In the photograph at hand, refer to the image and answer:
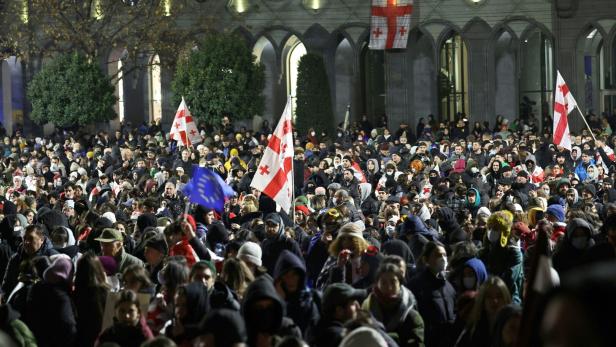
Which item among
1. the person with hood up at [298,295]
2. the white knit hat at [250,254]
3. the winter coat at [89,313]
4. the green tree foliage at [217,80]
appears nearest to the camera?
the person with hood up at [298,295]

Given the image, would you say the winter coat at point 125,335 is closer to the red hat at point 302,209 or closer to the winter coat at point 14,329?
the winter coat at point 14,329

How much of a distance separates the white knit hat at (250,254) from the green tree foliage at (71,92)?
97.1 ft

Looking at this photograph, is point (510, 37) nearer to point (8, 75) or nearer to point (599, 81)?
point (599, 81)

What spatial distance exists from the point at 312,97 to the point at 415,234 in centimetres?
2766

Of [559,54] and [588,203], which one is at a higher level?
[559,54]

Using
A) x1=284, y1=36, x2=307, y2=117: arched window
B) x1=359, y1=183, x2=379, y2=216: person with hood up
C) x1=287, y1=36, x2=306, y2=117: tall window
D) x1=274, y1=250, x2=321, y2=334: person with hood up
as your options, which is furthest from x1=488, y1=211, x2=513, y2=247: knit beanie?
x1=287, y1=36, x2=306, y2=117: tall window

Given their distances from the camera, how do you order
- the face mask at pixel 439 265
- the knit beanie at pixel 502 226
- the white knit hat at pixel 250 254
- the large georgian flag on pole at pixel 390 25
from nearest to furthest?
1. the face mask at pixel 439 265
2. the white knit hat at pixel 250 254
3. the knit beanie at pixel 502 226
4. the large georgian flag on pole at pixel 390 25

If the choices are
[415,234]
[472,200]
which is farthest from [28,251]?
[472,200]

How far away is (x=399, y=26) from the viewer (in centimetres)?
3844

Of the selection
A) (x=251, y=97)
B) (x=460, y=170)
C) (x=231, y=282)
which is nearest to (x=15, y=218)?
(x=231, y=282)

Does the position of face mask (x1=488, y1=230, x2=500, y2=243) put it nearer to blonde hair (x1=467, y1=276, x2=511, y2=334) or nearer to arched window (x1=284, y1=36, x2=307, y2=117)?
blonde hair (x1=467, y1=276, x2=511, y2=334)

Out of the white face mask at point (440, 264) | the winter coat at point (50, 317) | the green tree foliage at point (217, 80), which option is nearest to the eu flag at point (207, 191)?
the white face mask at point (440, 264)

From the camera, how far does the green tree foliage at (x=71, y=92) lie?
38156mm

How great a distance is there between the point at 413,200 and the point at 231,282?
9.29 metres
